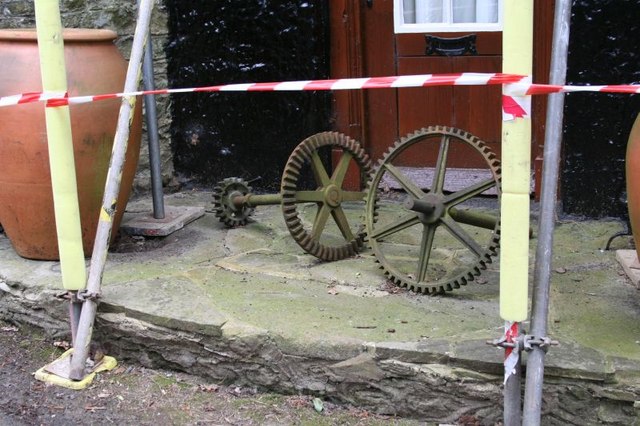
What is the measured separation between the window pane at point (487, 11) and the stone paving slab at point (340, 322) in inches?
51.2

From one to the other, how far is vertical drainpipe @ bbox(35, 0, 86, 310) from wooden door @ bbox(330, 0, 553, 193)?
1.99 m

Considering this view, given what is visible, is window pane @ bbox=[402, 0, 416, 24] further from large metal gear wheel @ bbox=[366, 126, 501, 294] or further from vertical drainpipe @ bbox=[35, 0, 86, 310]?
vertical drainpipe @ bbox=[35, 0, 86, 310]

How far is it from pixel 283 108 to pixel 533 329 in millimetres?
2778

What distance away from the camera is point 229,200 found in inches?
184

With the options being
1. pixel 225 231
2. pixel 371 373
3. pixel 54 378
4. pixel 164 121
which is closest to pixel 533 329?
pixel 371 373

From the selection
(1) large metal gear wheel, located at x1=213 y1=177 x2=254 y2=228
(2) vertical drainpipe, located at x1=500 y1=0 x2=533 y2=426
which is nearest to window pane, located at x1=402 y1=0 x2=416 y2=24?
(1) large metal gear wheel, located at x1=213 y1=177 x2=254 y2=228

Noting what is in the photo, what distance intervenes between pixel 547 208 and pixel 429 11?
94.4 inches

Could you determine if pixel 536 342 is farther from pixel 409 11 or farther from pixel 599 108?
pixel 409 11

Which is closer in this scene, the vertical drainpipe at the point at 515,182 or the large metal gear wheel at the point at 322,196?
the vertical drainpipe at the point at 515,182

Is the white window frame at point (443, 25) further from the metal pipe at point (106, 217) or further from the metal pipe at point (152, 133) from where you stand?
the metal pipe at point (106, 217)

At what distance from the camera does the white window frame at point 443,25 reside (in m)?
4.71

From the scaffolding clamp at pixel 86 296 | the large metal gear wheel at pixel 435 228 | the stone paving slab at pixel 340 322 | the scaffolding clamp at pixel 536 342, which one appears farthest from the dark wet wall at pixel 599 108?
the scaffolding clamp at pixel 86 296

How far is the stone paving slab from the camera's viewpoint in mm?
3002

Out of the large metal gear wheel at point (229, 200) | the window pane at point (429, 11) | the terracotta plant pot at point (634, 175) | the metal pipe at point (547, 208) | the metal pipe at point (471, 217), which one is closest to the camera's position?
the metal pipe at point (547, 208)
